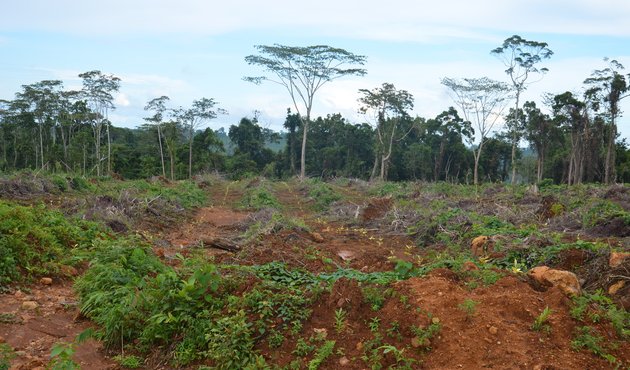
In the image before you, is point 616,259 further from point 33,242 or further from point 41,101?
point 41,101

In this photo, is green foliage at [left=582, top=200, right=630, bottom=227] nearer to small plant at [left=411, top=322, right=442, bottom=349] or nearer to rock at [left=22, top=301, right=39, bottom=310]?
small plant at [left=411, top=322, right=442, bottom=349]

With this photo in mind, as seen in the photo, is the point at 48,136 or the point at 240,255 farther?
the point at 48,136

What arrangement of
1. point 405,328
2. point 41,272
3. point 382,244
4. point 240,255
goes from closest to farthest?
point 405,328 → point 41,272 → point 240,255 → point 382,244

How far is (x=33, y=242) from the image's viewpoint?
6578 millimetres

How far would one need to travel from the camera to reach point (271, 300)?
4.54 m

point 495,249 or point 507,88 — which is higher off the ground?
point 507,88

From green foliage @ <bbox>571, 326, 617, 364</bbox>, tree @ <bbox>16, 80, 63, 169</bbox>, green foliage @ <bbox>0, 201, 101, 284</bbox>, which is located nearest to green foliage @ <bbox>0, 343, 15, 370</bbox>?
green foliage @ <bbox>0, 201, 101, 284</bbox>

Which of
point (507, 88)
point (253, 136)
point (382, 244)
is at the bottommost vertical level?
point (382, 244)

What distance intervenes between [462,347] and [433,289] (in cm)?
82

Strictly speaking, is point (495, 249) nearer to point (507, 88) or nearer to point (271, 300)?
point (271, 300)

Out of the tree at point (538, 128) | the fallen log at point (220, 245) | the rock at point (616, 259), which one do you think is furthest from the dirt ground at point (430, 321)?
the tree at point (538, 128)

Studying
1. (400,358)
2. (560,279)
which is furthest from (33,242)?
(560,279)

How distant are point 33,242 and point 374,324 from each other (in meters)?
4.85

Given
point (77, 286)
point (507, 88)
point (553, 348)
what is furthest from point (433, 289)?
point (507, 88)
